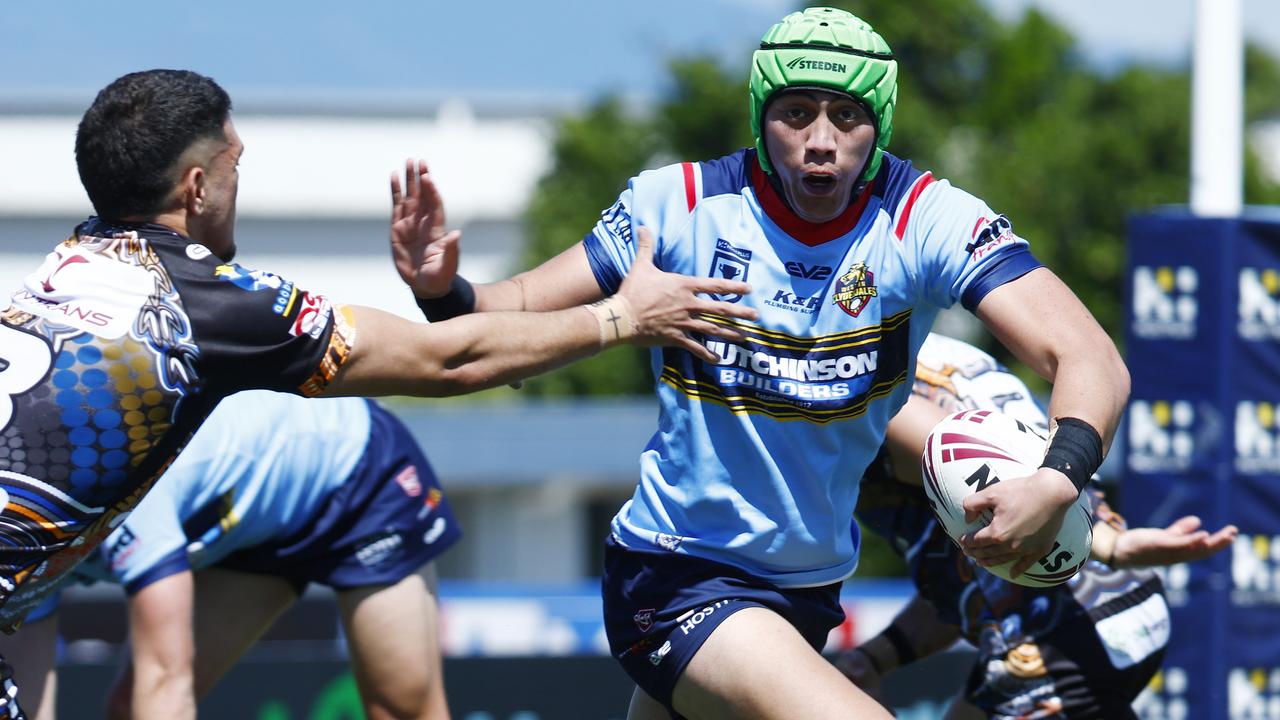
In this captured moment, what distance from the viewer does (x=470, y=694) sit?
7.26 metres

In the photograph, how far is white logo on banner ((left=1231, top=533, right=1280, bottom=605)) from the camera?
7195mm

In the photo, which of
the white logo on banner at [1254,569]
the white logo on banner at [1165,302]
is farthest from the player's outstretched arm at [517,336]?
the white logo on banner at [1254,569]

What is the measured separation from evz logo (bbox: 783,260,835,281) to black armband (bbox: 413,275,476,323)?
74cm

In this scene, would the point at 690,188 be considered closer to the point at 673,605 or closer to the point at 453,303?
the point at 453,303

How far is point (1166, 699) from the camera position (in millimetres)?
7156

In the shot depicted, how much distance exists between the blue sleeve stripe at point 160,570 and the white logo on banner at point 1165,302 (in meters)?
4.23

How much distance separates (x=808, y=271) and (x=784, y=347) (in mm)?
183

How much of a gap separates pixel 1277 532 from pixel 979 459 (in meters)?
4.27

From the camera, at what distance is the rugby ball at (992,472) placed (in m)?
3.50

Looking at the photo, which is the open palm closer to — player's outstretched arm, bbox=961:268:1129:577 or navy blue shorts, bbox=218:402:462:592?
player's outstretched arm, bbox=961:268:1129:577

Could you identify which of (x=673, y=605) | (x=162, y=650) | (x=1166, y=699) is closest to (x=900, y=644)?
(x=673, y=605)

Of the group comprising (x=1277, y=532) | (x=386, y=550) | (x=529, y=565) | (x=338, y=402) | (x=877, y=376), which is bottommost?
(x=529, y=565)

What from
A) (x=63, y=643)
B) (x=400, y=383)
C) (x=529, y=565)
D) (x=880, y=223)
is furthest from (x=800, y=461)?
(x=529, y=565)

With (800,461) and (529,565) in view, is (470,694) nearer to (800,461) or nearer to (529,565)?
(800,461)
